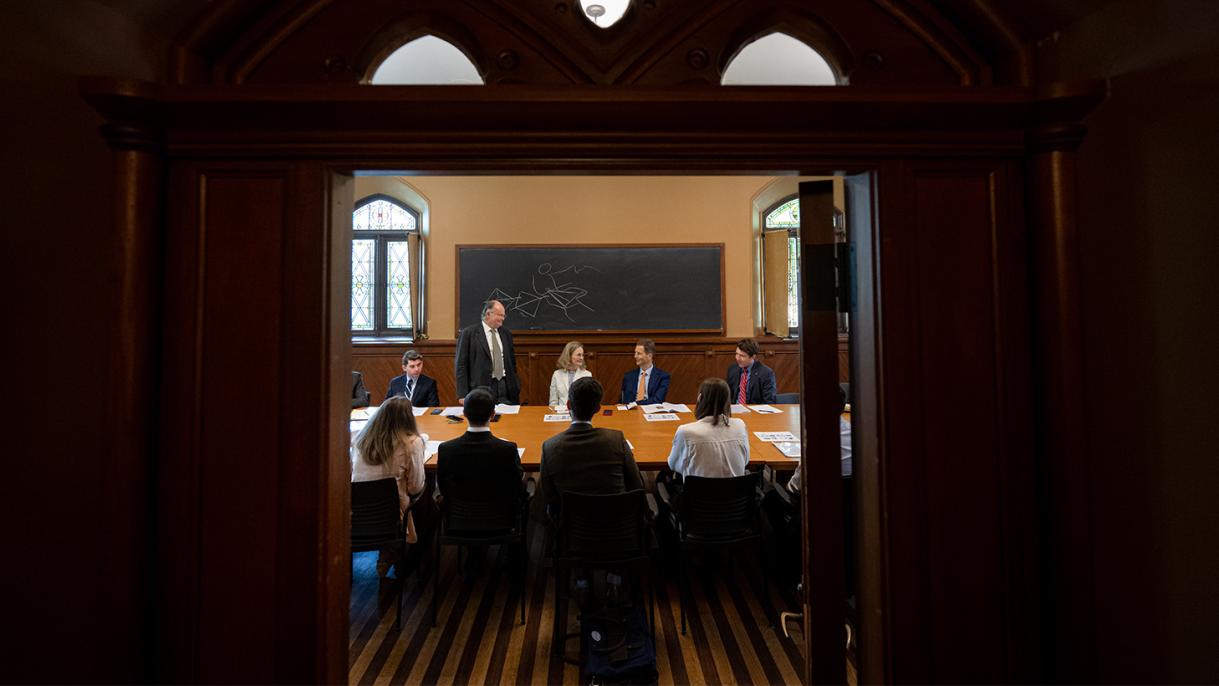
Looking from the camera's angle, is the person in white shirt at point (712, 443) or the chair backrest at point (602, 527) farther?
the person in white shirt at point (712, 443)

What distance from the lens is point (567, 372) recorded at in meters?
4.46

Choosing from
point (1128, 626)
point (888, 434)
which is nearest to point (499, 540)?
point (888, 434)

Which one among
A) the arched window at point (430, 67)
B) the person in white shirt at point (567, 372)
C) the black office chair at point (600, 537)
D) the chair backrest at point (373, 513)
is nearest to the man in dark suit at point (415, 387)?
the person in white shirt at point (567, 372)

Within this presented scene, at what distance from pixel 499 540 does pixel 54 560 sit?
66.8 inches

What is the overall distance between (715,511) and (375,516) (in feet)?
5.03

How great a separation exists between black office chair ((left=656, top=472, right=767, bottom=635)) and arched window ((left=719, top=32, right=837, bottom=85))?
164cm

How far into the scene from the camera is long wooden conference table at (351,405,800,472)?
2.63 metres

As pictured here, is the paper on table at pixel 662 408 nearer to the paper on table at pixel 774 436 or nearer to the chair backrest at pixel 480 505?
the paper on table at pixel 774 436

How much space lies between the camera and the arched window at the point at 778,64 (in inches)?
42.9

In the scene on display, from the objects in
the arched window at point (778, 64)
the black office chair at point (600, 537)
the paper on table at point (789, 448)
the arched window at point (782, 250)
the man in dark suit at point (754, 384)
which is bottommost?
the black office chair at point (600, 537)

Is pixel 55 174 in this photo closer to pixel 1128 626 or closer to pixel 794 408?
pixel 1128 626

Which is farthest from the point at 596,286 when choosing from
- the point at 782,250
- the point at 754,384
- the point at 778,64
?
the point at 778,64

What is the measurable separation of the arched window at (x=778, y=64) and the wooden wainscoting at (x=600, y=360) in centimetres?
491

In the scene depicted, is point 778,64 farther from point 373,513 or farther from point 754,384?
point 754,384
